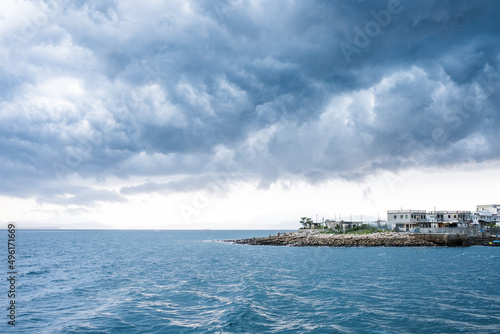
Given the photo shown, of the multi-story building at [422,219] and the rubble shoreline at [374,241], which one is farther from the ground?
the multi-story building at [422,219]

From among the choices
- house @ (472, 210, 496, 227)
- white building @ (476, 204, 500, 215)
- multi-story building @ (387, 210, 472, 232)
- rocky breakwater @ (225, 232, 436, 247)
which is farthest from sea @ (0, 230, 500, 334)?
white building @ (476, 204, 500, 215)

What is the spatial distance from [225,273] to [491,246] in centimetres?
9437

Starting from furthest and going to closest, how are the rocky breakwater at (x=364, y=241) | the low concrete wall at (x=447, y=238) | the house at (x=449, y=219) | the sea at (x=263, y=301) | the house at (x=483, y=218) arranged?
the house at (x=483, y=218)
the house at (x=449, y=219)
the low concrete wall at (x=447, y=238)
the rocky breakwater at (x=364, y=241)
the sea at (x=263, y=301)

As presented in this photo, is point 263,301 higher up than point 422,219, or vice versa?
point 422,219

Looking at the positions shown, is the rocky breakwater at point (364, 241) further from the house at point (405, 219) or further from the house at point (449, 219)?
the house at point (449, 219)

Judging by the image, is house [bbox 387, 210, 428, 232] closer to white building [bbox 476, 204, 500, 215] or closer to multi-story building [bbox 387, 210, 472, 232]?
multi-story building [bbox 387, 210, 472, 232]

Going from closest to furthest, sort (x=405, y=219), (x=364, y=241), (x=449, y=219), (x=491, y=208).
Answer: (x=364, y=241), (x=405, y=219), (x=449, y=219), (x=491, y=208)

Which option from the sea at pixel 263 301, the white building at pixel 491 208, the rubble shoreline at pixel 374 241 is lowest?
the sea at pixel 263 301

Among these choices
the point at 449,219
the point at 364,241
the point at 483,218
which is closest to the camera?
the point at 364,241

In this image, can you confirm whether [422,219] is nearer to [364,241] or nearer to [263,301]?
[364,241]

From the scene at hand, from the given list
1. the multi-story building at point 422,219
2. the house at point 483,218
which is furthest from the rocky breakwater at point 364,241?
the house at point 483,218

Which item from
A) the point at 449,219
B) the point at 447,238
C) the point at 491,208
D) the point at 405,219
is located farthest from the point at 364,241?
the point at 491,208

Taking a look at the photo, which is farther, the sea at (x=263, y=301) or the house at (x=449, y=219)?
the house at (x=449, y=219)

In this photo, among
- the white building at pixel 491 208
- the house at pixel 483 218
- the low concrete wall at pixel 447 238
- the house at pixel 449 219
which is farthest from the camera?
the white building at pixel 491 208
